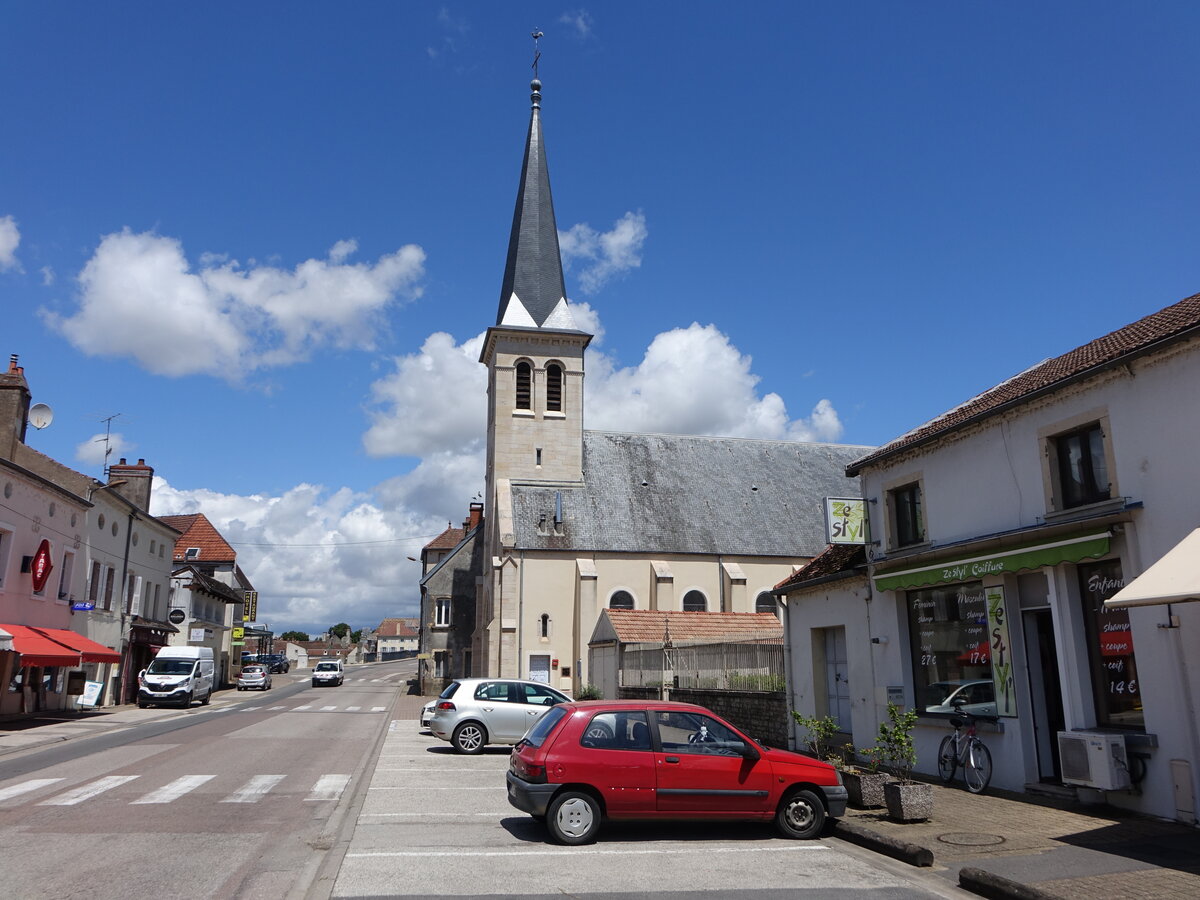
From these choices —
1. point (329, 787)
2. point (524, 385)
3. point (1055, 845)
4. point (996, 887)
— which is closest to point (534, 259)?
point (524, 385)

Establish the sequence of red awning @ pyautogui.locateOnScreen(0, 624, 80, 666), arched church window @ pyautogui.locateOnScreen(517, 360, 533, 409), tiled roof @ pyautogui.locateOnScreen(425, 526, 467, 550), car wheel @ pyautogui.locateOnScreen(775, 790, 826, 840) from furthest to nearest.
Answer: tiled roof @ pyautogui.locateOnScreen(425, 526, 467, 550) < arched church window @ pyautogui.locateOnScreen(517, 360, 533, 409) < red awning @ pyautogui.locateOnScreen(0, 624, 80, 666) < car wheel @ pyautogui.locateOnScreen(775, 790, 826, 840)

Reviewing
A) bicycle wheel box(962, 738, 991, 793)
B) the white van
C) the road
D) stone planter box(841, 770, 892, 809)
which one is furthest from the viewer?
the white van

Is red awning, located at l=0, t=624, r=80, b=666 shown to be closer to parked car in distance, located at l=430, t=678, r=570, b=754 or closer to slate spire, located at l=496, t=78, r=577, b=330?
parked car in distance, located at l=430, t=678, r=570, b=754

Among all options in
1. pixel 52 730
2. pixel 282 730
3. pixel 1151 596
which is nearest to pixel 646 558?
pixel 282 730

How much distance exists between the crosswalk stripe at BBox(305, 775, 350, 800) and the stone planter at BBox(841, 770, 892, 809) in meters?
6.72

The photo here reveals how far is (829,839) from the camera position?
941cm

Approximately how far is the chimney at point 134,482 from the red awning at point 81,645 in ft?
38.6

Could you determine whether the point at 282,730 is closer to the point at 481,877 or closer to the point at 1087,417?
the point at 481,877

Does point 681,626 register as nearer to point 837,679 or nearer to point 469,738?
point 469,738

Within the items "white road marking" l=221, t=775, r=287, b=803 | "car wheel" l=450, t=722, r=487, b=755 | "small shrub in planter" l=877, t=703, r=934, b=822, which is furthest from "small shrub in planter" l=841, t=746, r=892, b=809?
"car wheel" l=450, t=722, r=487, b=755

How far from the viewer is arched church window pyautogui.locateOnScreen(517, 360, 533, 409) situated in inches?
1710

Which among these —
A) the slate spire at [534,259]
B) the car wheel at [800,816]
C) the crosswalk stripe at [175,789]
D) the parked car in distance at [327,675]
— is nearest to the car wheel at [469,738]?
the crosswalk stripe at [175,789]

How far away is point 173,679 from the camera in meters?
31.9

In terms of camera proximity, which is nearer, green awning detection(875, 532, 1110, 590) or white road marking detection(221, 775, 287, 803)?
green awning detection(875, 532, 1110, 590)
